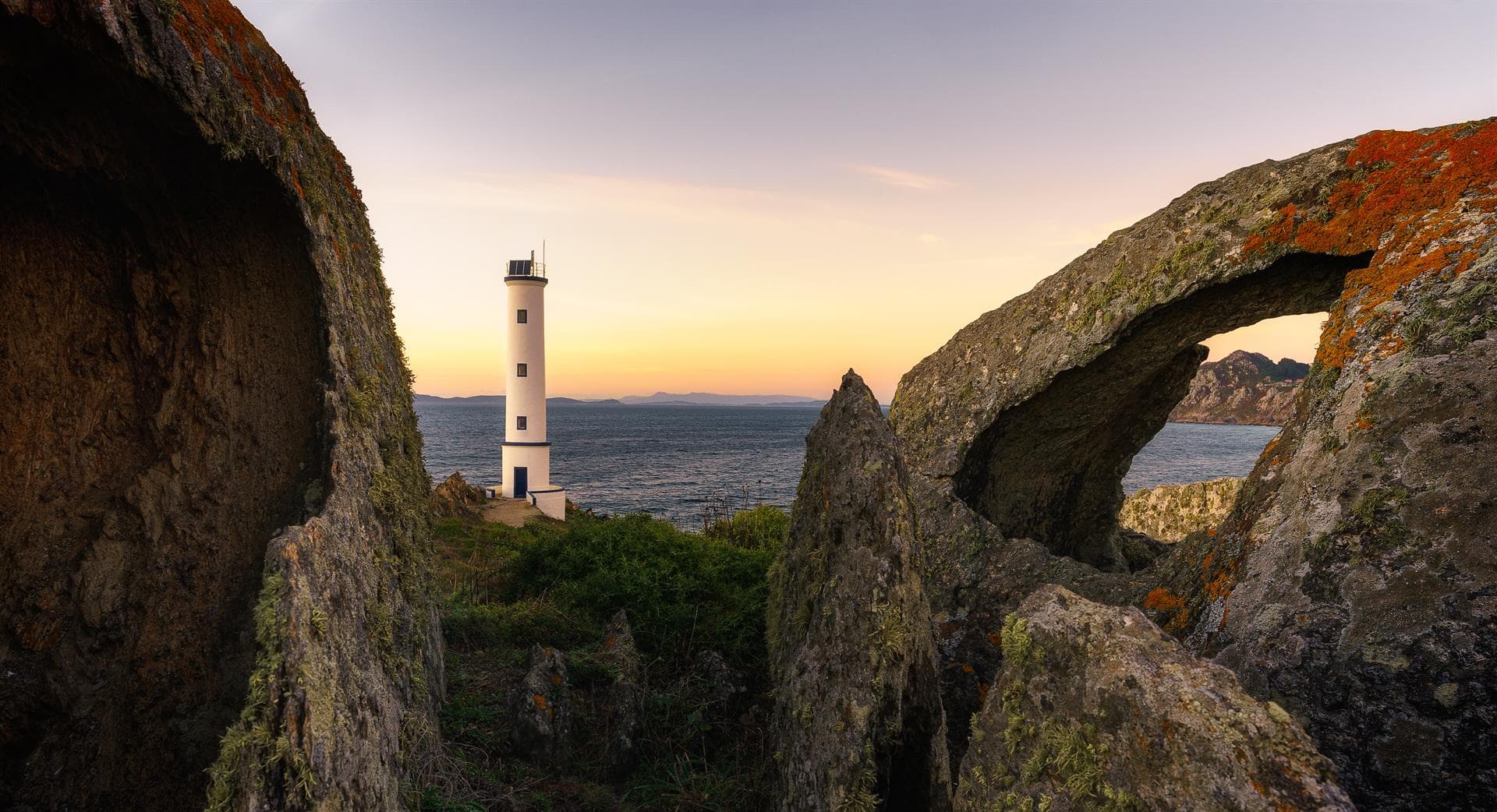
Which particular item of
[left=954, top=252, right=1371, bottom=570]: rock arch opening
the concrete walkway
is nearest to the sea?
the concrete walkway

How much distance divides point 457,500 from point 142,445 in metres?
30.6

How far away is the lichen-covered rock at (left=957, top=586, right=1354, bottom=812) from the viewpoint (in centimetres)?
300

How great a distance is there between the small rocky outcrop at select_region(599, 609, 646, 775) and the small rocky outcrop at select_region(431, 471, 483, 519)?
80.3 feet

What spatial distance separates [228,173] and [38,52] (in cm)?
131

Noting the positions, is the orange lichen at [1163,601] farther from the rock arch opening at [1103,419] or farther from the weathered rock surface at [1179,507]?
the weathered rock surface at [1179,507]

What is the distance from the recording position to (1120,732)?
356 cm

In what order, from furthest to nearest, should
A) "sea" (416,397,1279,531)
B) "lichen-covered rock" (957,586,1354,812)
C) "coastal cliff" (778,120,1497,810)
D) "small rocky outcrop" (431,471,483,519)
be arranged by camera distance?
"sea" (416,397,1279,531) → "small rocky outcrop" (431,471,483,519) → "coastal cliff" (778,120,1497,810) → "lichen-covered rock" (957,586,1354,812)

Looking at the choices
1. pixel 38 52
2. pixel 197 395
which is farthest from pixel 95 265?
pixel 38 52

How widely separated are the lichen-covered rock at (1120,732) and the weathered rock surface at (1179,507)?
1138 centimetres

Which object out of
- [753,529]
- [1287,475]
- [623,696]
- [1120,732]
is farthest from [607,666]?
[753,529]

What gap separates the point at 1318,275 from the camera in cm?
645

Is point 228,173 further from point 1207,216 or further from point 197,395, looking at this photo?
point 1207,216

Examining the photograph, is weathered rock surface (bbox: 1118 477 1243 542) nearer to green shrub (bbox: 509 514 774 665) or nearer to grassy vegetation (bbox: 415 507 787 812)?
green shrub (bbox: 509 514 774 665)

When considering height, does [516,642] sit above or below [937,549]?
below
